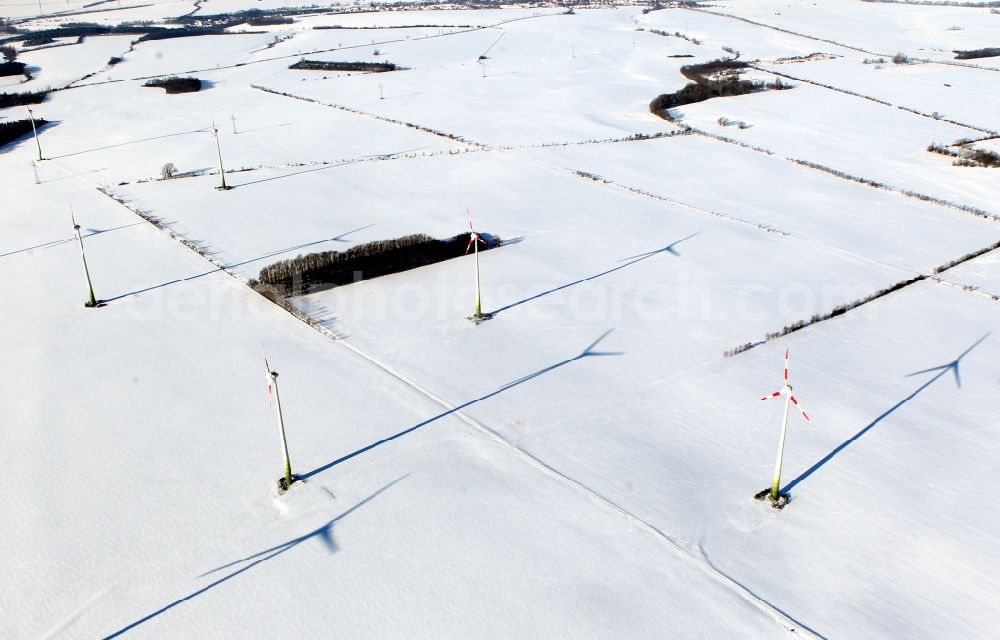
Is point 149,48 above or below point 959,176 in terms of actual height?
above

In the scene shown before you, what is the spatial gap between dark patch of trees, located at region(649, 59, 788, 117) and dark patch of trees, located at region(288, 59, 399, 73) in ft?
90.5

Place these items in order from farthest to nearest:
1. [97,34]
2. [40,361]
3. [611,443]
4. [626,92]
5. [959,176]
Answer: [97,34] → [626,92] → [959,176] → [40,361] → [611,443]

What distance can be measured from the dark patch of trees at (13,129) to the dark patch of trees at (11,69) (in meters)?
26.7

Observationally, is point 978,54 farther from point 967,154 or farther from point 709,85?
point 967,154

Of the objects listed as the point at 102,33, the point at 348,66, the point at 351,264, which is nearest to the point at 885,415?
the point at 351,264

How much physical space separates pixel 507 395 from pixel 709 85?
167 ft

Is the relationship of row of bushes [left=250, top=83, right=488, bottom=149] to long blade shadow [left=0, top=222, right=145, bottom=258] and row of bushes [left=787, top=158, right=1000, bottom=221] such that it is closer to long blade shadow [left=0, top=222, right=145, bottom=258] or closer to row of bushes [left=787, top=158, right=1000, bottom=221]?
row of bushes [left=787, top=158, right=1000, bottom=221]

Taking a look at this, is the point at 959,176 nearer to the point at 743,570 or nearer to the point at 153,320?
the point at 743,570

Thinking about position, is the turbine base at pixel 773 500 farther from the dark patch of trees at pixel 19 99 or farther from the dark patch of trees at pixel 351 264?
the dark patch of trees at pixel 19 99

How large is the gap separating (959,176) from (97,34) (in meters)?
104

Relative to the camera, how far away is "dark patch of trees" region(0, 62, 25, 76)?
71750 mm

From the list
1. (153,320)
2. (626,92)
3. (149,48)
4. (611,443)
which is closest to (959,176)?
(626,92)

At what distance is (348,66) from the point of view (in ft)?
240

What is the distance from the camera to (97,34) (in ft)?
334
